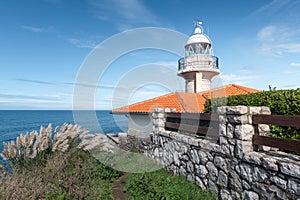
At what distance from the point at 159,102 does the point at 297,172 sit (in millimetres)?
9518

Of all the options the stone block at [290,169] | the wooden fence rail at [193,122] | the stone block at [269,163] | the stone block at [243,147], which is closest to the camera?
the stone block at [290,169]

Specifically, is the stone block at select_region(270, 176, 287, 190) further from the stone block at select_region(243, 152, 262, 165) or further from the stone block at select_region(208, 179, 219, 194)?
the stone block at select_region(208, 179, 219, 194)

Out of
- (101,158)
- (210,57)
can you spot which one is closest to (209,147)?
(101,158)

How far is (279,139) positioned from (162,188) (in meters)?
2.92

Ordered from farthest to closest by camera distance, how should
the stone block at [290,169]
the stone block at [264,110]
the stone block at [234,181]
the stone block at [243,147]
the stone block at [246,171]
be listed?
the stone block at [264,110], the stone block at [234,181], the stone block at [243,147], the stone block at [246,171], the stone block at [290,169]

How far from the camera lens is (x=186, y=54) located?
55.9ft

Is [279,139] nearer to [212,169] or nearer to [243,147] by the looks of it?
[243,147]

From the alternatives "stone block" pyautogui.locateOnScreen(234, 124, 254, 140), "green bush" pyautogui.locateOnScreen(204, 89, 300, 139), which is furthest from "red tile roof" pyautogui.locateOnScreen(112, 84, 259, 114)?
"stone block" pyautogui.locateOnScreen(234, 124, 254, 140)

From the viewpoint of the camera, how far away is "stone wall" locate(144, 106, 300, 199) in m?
3.29

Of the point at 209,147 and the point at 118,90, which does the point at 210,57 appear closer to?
the point at 118,90

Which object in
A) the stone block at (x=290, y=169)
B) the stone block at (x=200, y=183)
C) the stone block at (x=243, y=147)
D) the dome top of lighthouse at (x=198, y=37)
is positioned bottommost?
the stone block at (x=200, y=183)

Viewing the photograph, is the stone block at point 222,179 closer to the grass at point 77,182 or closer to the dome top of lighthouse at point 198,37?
the grass at point 77,182

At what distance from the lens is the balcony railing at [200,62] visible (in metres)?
16.0


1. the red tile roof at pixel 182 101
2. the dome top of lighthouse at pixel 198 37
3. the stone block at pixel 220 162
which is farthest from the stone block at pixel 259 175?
the dome top of lighthouse at pixel 198 37
